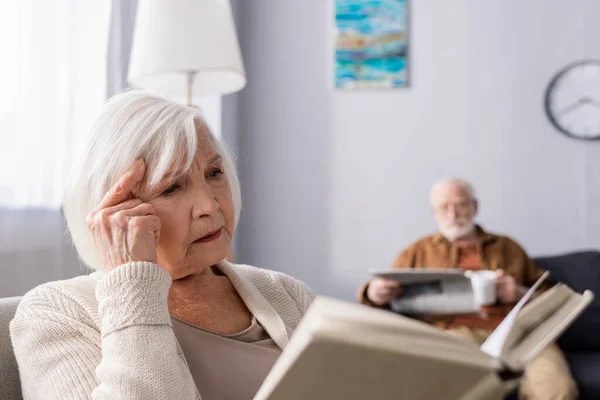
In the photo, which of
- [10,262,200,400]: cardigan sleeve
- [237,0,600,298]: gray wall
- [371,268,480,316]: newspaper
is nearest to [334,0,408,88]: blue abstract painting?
[237,0,600,298]: gray wall

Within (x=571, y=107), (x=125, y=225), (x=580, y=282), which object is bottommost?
(x=580, y=282)

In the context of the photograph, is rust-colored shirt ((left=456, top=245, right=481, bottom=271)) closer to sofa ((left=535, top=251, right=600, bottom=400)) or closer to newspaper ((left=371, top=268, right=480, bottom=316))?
sofa ((left=535, top=251, right=600, bottom=400))

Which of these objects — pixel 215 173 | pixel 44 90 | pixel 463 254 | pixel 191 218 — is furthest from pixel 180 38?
pixel 463 254

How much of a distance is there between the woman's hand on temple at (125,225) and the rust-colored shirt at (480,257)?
1868 millimetres

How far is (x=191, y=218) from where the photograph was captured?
120 centimetres

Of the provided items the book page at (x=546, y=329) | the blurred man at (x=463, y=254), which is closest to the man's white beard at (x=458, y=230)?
the blurred man at (x=463, y=254)

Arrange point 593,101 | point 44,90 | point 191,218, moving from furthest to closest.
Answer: point 593,101, point 44,90, point 191,218

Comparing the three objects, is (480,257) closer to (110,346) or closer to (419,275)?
(419,275)

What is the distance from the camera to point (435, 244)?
120 inches

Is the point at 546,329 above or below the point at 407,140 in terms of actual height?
below

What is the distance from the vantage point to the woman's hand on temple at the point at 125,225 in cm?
108

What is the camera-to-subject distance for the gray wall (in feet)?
11.5

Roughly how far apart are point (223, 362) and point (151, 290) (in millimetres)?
207

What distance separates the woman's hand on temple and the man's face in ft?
6.75
